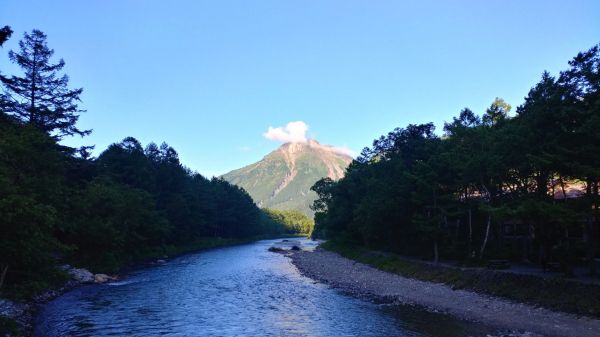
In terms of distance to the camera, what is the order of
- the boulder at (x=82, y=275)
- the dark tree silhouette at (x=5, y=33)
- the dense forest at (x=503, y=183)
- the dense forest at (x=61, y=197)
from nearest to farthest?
1. the dark tree silhouette at (x=5, y=33)
2. the dense forest at (x=61, y=197)
3. the dense forest at (x=503, y=183)
4. the boulder at (x=82, y=275)

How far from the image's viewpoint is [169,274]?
161ft

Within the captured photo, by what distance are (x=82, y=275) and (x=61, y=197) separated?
7.76 m

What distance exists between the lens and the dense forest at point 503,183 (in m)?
27.8

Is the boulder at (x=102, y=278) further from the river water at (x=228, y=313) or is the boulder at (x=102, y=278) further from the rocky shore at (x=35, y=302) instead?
the river water at (x=228, y=313)

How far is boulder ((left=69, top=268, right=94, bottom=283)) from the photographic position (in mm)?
40047

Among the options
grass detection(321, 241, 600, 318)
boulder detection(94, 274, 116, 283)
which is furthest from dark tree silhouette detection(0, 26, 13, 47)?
boulder detection(94, 274, 116, 283)

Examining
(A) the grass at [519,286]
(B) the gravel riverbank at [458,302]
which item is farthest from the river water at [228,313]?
(A) the grass at [519,286]

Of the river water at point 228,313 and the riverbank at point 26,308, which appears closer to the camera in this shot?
the riverbank at point 26,308

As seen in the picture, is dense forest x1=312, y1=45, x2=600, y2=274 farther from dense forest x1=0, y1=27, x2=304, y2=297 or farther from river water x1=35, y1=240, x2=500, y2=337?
dense forest x1=0, y1=27, x2=304, y2=297

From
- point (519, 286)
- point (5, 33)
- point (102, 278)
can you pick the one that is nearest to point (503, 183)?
point (519, 286)

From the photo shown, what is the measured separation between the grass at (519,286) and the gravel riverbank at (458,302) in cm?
79

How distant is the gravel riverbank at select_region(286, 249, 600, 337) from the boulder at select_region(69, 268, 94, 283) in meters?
22.4

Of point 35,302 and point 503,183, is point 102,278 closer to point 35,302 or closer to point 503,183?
point 35,302

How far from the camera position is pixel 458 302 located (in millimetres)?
31062
